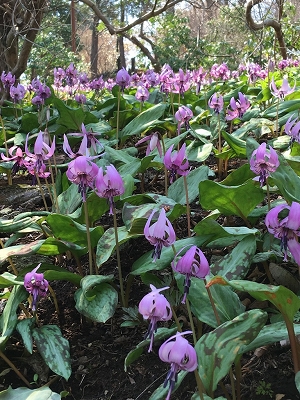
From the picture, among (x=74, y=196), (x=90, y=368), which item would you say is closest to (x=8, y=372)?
(x=90, y=368)

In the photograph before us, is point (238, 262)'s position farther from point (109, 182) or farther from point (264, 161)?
point (109, 182)

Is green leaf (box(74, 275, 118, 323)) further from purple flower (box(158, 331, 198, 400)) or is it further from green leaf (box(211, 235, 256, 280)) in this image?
purple flower (box(158, 331, 198, 400))

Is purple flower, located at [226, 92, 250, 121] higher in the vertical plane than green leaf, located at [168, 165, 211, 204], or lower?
higher

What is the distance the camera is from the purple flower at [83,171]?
147cm

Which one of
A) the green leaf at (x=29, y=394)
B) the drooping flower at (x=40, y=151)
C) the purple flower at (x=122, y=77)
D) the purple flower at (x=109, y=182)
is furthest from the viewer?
the purple flower at (x=122, y=77)

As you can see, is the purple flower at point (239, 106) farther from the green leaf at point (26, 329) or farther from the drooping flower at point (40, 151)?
the green leaf at point (26, 329)

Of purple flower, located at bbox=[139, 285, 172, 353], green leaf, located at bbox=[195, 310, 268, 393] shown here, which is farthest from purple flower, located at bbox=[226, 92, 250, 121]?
purple flower, located at bbox=[139, 285, 172, 353]

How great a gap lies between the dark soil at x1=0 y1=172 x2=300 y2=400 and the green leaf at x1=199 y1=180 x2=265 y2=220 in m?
0.27

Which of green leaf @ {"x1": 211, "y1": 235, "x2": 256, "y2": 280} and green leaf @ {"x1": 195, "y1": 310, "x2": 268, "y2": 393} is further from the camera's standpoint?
green leaf @ {"x1": 211, "y1": 235, "x2": 256, "y2": 280}

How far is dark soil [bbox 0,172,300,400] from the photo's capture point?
1393 millimetres

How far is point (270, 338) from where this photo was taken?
1.18 meters

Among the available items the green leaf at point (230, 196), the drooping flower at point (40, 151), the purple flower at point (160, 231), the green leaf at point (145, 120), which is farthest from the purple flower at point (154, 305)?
the green leaf at point (145, 120)

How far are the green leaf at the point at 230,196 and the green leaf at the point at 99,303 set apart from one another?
0.48 m

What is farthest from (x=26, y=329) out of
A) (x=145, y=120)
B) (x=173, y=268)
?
(x=145, y=120)
